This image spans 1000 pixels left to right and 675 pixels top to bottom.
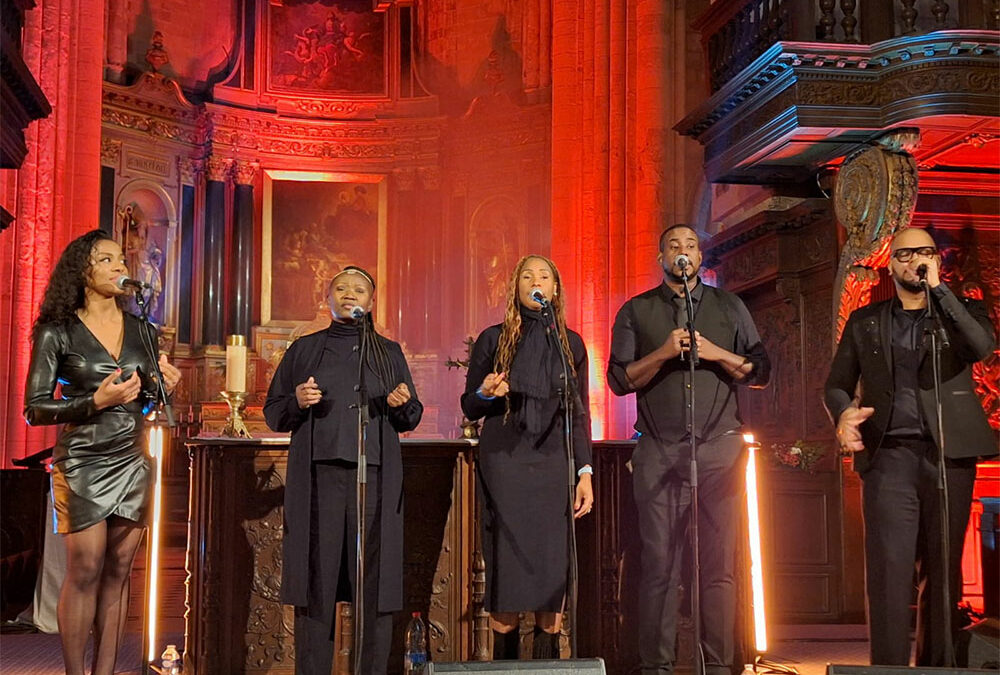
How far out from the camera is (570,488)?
166 inches

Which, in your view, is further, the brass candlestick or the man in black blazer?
the brass candlestick

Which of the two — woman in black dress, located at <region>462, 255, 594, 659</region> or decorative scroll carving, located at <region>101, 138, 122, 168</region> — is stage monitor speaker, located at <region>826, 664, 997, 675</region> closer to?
woman in black dress, located at <region>462, 255, 594, 659</region>

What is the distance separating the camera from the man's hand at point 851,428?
4.31m

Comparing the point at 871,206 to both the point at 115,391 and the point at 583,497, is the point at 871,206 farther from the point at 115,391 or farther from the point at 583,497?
the point at 115,391

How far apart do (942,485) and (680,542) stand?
42.0 inches

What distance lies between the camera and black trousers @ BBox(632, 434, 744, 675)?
456 centimetres

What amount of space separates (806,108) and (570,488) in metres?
4.23

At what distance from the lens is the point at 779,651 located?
6.94 m

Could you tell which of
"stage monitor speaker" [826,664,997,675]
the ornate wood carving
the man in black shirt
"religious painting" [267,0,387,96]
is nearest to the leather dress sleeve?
the man in black shirt

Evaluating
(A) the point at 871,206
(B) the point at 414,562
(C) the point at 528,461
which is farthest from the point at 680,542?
(A) the point at 871,206

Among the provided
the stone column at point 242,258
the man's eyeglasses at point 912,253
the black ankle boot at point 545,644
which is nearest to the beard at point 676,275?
the man's eyeglasses at point 912,253

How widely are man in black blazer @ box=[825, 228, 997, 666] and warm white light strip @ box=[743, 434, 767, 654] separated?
3.64 ft

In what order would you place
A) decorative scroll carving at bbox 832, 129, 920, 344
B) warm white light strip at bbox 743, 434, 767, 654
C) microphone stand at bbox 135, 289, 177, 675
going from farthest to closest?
1. decorative scroll carving at bbox 832, 129, 920, 344
2. warm white light strip at bbox 743, 434, 767, 654
3. microphone stand at bbox 135, 289, 177, 675

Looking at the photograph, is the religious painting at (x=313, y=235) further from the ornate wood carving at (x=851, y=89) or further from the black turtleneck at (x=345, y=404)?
the black turtleneck at (x=345, y=404)
